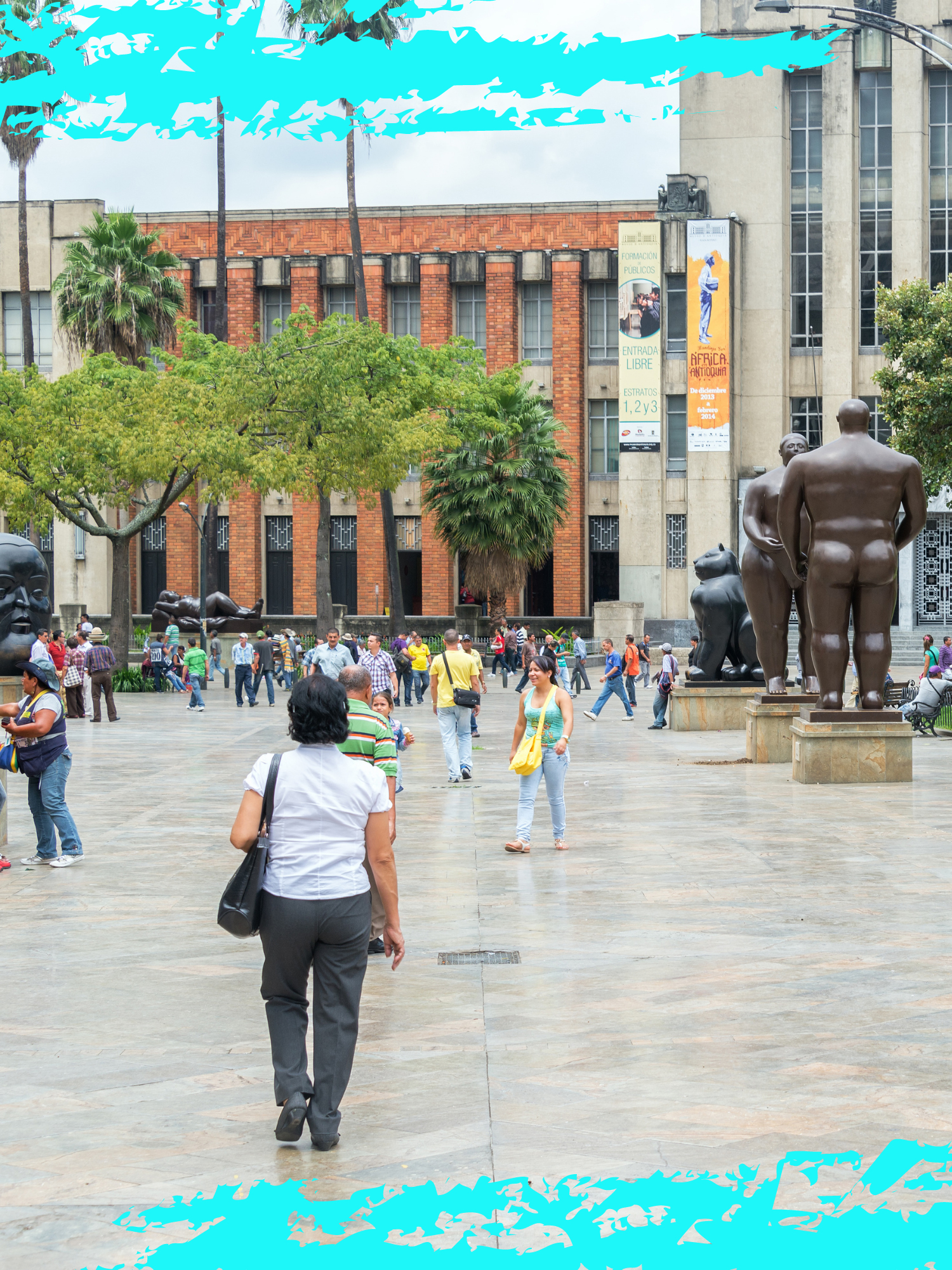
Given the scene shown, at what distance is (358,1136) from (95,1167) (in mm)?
846

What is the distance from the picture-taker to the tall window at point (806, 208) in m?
45.3

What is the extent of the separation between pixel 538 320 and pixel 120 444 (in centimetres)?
2272

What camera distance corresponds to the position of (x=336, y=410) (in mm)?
32875

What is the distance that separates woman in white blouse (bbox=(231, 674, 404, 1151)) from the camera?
4.97 m

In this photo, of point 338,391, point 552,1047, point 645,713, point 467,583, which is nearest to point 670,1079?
point 552,1047

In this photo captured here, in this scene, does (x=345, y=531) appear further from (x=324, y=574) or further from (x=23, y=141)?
(x=23, y=141)

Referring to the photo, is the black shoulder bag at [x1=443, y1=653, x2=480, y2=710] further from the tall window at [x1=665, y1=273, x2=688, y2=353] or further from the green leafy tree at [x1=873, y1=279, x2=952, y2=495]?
the tall window at [x1=665, y1=273, x2=688, y2=353]

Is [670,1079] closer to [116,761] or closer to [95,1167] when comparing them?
[95,1167]

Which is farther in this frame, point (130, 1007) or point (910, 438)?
point (910, 438)

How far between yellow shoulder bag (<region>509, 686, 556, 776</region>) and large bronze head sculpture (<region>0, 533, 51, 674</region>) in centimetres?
1490

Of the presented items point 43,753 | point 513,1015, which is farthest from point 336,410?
point 513,1015

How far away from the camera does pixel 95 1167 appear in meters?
4.79

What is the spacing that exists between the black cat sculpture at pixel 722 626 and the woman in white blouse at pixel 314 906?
17.1 metres

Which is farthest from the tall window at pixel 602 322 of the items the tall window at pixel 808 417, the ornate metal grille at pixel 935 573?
the ornate metal grille at pixel 935 573
